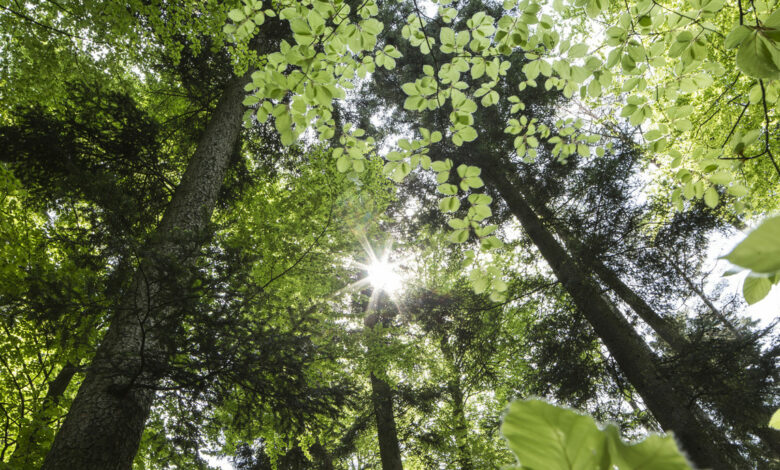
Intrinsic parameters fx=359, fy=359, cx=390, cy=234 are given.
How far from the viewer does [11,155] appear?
184 inches

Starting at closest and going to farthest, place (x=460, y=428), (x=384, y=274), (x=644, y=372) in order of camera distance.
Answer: (x=644, y=372) < (x=384, y=274) < (x=460, y=428)

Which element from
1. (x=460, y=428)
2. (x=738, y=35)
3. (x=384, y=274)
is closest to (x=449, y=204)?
(x=738, y=35)

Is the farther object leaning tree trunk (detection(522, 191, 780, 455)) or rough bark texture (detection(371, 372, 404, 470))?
rough bark texture (detection(371, 372, 404, 470))

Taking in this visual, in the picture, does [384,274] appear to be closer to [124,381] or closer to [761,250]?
[124,381]

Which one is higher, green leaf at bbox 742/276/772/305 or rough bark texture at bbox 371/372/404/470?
rough bark texture at bbox 371/372/404/470

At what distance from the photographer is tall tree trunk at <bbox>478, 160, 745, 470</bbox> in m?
4.13

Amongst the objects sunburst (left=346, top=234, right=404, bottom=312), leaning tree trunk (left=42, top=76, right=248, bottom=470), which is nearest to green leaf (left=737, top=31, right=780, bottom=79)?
leaning tree trunk (left=42, top=76, right=248, bottom=470)

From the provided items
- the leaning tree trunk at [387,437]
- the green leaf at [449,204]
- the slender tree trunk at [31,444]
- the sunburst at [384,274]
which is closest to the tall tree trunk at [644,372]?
the sunburst at [384,274]

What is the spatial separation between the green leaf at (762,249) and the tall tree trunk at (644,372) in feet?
16.0

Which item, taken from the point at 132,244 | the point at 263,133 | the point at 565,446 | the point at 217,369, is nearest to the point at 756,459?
the point at 217,369

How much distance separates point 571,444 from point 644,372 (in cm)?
574

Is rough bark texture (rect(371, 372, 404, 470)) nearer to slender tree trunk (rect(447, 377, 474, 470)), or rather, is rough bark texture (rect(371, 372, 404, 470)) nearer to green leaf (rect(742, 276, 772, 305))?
slender tree trunk (rect(447, 377, 474, 470))

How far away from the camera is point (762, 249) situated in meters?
0.24

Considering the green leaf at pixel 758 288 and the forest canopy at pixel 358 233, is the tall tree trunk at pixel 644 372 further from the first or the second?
the green leaf at pixel 758 288
